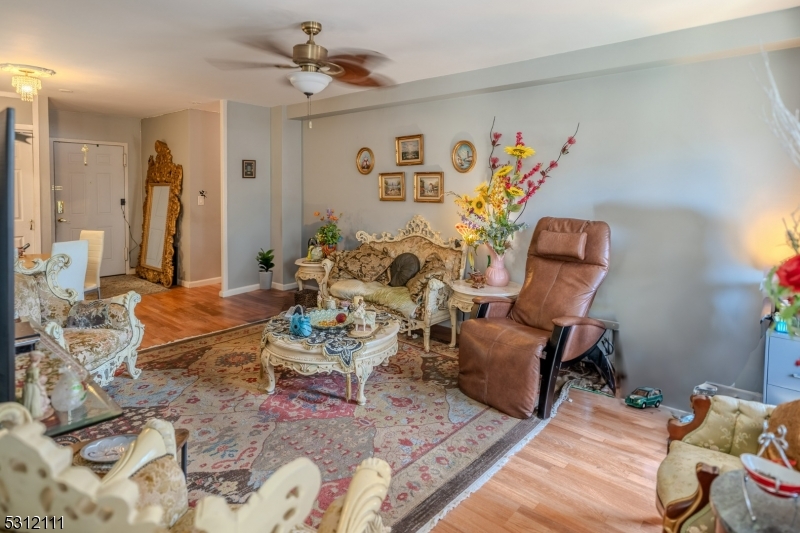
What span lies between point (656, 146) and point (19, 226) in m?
7.30

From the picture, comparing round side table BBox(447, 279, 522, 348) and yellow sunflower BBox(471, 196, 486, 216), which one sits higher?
yellow sunflower BBox(471, 196, 486, 216)

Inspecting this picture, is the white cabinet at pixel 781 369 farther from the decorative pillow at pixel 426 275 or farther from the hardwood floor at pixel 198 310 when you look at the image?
the hardwood floor at pixel 198 310

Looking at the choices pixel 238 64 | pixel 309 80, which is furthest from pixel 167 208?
pixel 309 80

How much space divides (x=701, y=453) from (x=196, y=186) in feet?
21.7

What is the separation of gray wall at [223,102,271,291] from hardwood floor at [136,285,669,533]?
459cm

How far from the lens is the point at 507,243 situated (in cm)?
440

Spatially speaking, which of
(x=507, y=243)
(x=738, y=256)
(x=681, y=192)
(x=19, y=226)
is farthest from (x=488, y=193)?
(x=19, y=226)

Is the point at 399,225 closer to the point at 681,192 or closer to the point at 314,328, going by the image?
the point at 314,328

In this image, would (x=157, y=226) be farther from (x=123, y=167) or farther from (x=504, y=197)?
(x=504, y=197)

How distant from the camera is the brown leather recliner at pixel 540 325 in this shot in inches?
122

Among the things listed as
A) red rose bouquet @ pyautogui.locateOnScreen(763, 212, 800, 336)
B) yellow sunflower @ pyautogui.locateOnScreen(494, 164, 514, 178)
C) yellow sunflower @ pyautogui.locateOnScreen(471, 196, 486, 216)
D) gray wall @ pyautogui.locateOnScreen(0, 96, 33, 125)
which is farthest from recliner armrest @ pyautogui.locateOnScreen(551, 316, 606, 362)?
gray wall @ pyautogui.locateOnScreen(0, 96, 33, 125)

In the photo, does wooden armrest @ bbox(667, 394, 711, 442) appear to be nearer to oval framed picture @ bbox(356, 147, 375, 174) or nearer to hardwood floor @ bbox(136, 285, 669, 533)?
hardwood floor @ bbox(136, 285, 669, 533)

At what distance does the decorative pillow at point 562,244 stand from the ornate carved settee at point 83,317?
3059 mm

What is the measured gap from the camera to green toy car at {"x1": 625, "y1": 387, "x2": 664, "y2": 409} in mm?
3359
